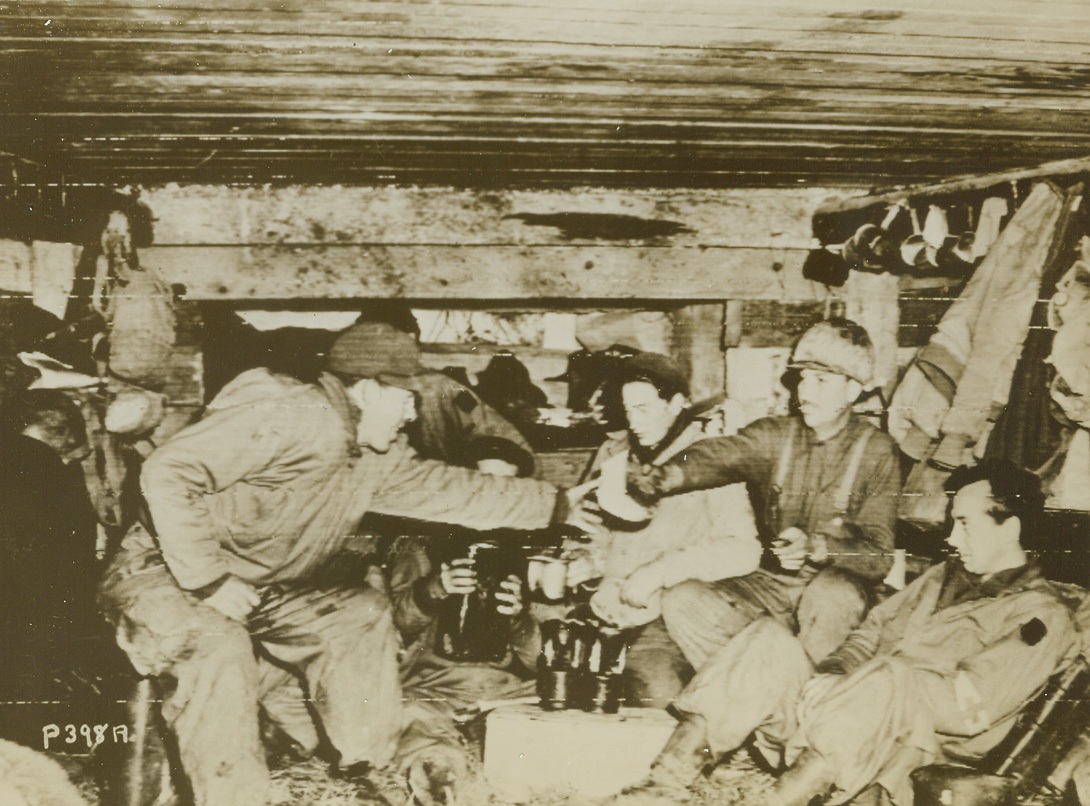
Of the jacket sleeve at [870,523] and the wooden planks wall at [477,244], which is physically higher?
the wooden planks wall at [477,244]

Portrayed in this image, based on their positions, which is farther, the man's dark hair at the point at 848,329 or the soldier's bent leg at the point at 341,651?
the man's dark hair at the point at 848,329

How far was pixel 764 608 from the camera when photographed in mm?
2773

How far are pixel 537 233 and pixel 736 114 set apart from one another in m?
0.67

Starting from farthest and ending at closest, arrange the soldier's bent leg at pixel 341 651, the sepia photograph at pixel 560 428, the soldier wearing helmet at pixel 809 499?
the soldier wearing helmet at pixel 809 499 → the soldier's bent leg at pixel 341 651 → the sepia photograph at pixel 560 428

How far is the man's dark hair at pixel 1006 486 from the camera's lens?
2.84 meters

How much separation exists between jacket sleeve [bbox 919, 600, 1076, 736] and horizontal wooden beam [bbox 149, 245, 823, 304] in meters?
1.26

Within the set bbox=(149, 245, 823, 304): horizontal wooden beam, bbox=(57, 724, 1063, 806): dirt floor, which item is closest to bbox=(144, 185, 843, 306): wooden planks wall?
bbox=(149, 245, 823, 304): horizontal wooden beam

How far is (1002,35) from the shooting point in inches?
94.3

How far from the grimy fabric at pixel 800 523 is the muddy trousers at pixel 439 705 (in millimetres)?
610

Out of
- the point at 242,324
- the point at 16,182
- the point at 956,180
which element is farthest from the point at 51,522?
the point at 956,180

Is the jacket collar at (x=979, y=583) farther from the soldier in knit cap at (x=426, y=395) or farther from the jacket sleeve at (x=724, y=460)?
the soldier in knit cap at (x=426, y=395)

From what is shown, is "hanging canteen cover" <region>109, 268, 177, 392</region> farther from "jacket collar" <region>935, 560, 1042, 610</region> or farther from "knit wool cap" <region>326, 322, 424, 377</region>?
"jacket collar" <region>935, 560, 1042, 610</region>

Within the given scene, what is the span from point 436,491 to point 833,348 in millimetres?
1303

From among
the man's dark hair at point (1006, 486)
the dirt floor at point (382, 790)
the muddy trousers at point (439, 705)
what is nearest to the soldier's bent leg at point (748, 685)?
the dirt floor at point (382, 790)
